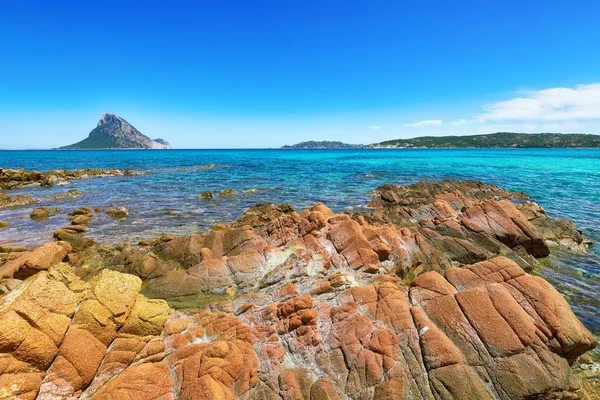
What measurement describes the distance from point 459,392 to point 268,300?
651 cm

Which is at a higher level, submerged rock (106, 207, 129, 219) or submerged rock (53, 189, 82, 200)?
submerged rock (53, 189, 82, 200)

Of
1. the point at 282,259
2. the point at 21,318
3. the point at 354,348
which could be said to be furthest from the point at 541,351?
the point at 21,318

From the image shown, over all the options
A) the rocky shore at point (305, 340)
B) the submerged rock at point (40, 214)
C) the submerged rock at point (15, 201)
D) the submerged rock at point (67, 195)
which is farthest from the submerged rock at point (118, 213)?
the rocky shore at point (305, 340)

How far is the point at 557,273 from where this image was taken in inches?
651

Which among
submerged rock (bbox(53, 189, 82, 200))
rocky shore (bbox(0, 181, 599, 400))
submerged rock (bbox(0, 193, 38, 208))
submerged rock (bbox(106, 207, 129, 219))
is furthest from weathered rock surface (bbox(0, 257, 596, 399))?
submerged rock (bbox(53, 189, 82, 200))

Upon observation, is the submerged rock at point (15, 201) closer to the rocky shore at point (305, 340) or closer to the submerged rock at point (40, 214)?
the submerged rock at point (40, 214)

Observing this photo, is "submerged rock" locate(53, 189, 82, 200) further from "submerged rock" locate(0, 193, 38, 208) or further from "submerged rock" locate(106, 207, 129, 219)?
"submerged rock" locate(106, 207, 129, 219)

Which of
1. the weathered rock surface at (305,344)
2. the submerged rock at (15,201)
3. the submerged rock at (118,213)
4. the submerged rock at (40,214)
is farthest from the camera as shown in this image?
the submerged rock at (15,201)

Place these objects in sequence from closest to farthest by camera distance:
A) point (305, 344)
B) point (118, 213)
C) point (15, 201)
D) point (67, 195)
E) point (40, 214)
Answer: point (305, 344) → point (40, 214) → point (118, 213) → point (15, 201) → point (67, 195)

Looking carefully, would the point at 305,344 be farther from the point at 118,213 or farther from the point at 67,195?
the point at 67,195

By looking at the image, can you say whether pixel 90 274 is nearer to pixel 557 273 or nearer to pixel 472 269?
pixel 472 269

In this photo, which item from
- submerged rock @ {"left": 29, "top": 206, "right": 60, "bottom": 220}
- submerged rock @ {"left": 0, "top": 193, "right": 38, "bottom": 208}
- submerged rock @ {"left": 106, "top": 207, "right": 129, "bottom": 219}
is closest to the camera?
submerged rock @ {"left": 29, "top": 206, "right": 60, "bottom": 220}

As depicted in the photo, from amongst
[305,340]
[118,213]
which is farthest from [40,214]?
[305,340]

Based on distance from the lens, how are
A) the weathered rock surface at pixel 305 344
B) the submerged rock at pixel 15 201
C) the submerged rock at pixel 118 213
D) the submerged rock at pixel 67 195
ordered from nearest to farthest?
the weathered rock surface at pixel 305 344, the submerged rock at pixel 118 213, the submerged rock at pixel 15 201, the submerged rock at pixel 67 195
